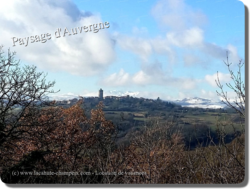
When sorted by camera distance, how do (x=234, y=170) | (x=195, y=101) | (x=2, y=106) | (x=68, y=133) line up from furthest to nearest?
(x=68, y=133) < (x=2, y=106) < (x=195, y=101) < (x=234, y=170)

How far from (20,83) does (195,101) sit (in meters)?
8.34

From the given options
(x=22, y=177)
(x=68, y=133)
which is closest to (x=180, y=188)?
(x=22, y=177)

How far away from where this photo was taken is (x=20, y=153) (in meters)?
11.0

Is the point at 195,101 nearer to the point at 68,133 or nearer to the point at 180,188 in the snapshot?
the point at 180,188

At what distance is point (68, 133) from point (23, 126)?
4.44m

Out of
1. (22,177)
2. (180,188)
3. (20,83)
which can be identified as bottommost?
(22,177)

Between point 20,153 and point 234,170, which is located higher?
point 234,170

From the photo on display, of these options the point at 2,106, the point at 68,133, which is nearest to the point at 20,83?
the point at 2,106

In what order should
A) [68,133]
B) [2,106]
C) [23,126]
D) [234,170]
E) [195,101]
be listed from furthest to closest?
[68,133] → [23,126] → [2,106] → [195,101] → [234,170]

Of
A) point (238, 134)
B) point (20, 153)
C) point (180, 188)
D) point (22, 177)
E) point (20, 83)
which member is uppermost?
point (20, 83)

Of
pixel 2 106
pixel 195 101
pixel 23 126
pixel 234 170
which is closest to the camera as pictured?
pixel 234 170

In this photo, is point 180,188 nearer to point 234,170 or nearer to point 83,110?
point 234,170

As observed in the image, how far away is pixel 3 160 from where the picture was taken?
30.2 ft
